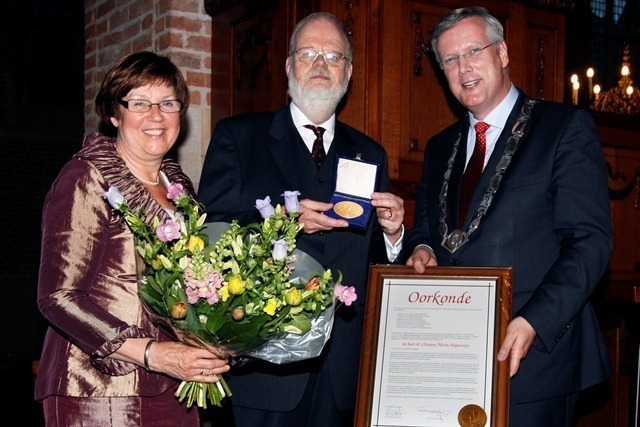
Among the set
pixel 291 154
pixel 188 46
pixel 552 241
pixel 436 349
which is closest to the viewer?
pixel 436 349

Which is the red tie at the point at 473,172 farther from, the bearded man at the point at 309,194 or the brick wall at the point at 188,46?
the brick wall at the point at 188,46

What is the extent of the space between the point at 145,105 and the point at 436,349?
50.6 inches

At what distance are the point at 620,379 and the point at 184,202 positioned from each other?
3783 millimetres

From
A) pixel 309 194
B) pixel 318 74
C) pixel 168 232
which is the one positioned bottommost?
pixel 168 232

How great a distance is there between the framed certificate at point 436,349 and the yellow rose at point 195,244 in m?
0.83

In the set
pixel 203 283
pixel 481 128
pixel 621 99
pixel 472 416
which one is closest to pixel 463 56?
pixel 481 128

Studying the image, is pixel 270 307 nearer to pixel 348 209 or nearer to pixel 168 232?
pixel 168 232

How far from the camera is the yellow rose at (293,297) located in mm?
2189

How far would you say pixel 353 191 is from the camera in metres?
2.86

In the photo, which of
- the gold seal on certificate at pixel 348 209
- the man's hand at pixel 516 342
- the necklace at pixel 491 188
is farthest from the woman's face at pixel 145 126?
the man's hand at pixel 516 342

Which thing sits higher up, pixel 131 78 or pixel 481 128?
pixel 131 78

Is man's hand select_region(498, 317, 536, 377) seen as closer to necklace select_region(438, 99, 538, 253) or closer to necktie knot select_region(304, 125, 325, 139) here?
necklace select_region(438, 99, 538, 253)

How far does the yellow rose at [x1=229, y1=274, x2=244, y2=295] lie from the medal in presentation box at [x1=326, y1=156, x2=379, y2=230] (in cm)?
75

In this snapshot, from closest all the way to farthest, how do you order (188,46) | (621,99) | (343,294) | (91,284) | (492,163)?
(343,294) → (91,284) → (492,163) → (188,46) → (621,99)
